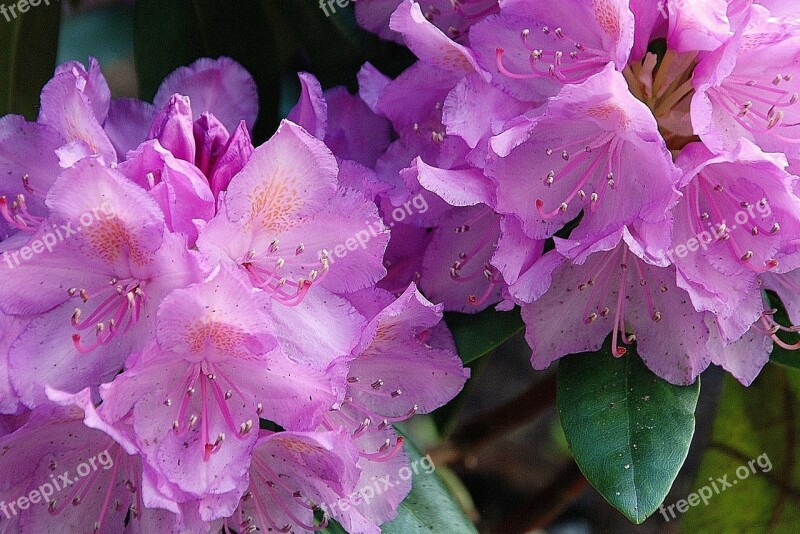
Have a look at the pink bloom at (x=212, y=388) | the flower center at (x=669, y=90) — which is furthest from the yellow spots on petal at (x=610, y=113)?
the pink bloom at (x=212, y=388)

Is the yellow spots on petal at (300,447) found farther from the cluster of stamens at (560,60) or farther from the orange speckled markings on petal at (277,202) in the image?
the cluster of stamens at (560,60)

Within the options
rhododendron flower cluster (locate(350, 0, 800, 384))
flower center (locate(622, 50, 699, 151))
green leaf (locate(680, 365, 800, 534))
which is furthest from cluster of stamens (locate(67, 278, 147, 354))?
green leaf (locate(680, 365, 800, 534))

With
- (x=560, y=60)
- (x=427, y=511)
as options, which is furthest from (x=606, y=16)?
(x=427, y=511)

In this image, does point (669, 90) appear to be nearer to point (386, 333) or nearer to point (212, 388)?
point (386, 333)

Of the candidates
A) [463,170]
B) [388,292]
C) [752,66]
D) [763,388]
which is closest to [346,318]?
[388,292]

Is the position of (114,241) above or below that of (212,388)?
above

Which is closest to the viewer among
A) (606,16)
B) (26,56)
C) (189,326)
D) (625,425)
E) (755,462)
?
(189,326)

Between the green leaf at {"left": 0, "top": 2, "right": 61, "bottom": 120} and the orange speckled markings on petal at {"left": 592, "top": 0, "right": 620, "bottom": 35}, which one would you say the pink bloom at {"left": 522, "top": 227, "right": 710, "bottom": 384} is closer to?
the orange speckled markings on petal at {"left": 592, "top": 0, "right": 620, "bottom": 35}
